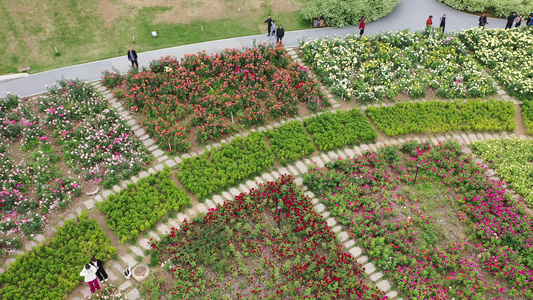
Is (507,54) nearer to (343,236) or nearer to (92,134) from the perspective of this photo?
(343,236)

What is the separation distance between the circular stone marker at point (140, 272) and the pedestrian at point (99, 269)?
0.75 metres

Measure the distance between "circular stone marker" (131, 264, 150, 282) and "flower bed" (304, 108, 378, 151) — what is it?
762 cm

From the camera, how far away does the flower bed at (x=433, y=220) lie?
468 inches

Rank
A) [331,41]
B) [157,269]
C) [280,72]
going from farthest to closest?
[331,41] → [280,72] → [157,269]

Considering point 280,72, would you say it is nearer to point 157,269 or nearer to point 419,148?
point 419,148

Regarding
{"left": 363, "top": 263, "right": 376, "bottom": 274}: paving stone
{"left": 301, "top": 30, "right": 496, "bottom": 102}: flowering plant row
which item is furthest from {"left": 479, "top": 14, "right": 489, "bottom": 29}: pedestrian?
{"left": 363, "top": 263, "right": 376, "bottom": 274}: paving stone

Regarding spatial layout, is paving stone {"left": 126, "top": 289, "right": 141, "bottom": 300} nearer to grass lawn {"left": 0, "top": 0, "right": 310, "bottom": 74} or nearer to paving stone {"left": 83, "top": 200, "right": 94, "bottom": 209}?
paving stone {"left": 83, "top": 200, "right": 94, "bottom": 209}

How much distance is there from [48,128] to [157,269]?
7.73 metres

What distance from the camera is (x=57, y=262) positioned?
1143 cm

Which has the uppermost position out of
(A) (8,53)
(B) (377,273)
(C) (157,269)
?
(A) (8,53)

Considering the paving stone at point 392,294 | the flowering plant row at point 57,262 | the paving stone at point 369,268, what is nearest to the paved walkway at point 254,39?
the flowering plant row at point 57,262

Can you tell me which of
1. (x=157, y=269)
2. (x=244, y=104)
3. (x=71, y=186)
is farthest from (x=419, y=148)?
(x=71, y=186)

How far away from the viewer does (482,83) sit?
18.7 metres

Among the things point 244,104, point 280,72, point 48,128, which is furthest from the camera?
point 280,72
